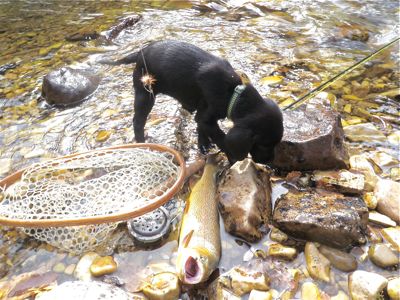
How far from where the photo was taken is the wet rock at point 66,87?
5469 millimetres

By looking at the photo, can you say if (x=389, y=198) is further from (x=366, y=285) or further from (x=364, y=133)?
(x=364, y=133)

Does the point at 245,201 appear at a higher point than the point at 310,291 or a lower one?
higher

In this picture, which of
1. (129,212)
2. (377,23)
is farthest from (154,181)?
(377,23)

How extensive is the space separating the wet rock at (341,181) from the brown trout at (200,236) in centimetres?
103

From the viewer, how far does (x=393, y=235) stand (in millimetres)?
3244

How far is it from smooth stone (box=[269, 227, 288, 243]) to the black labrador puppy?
77cm

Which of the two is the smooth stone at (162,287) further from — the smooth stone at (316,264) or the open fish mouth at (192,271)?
the smooth stone at (316,264)

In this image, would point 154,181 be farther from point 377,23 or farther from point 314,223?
point 377,23

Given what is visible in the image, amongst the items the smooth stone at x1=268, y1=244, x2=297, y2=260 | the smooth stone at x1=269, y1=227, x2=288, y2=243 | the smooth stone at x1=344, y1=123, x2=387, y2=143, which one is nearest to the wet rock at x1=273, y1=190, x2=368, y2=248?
the smooth stone at x1=269, y1=227, x2=288, y2=243

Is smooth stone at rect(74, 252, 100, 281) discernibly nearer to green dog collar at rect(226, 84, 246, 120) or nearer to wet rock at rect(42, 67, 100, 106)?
green dog collar at rect(226, 84, 246, 120)

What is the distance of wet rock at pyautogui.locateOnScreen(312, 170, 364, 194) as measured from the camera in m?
3.57

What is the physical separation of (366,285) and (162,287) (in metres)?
1.50

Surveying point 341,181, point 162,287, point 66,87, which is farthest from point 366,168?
point 66,87

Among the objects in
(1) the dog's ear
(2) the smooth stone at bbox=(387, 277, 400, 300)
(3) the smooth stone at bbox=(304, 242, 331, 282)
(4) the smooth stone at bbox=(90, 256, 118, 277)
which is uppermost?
(1) the dog's ear
